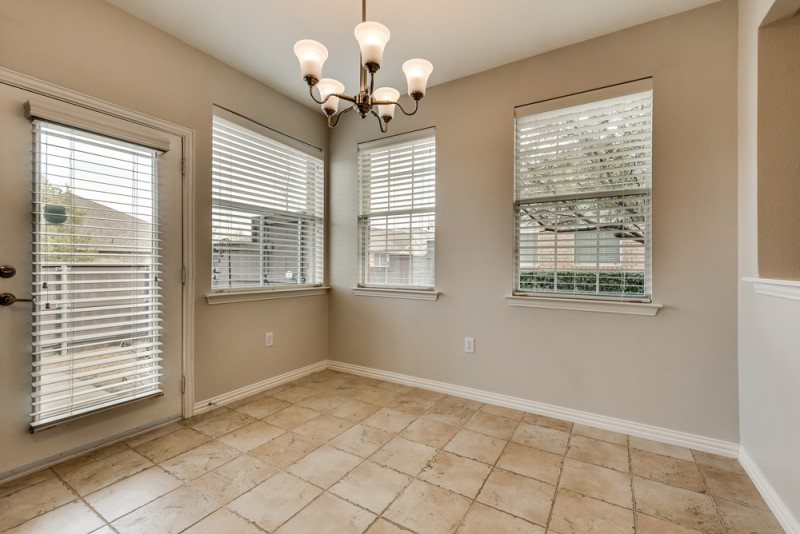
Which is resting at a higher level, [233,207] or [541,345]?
[233,207]

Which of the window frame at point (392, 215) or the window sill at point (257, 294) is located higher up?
the window frame at point (392, 215)

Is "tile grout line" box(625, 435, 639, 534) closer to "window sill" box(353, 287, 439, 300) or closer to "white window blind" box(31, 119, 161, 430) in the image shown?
"window sill" box(353, 287, 439, 300)

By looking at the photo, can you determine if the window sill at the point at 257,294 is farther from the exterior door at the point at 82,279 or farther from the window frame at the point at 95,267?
the window frame at the point at 95,267

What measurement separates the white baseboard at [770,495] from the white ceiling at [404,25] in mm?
2608

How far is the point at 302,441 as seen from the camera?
7.23ft

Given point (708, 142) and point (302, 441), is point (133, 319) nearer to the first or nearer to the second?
point (302, 441)

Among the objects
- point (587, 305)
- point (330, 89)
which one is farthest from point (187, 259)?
point (587, 305)

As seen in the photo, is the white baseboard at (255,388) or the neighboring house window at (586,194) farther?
the white baseboard at (255,388)

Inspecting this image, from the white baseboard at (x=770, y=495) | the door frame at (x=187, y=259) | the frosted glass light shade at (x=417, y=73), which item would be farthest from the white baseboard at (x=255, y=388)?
the white baseboard at (x=770, y=495)

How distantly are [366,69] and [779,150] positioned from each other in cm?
207

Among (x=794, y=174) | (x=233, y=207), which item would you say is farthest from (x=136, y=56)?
(x=794, y=174)

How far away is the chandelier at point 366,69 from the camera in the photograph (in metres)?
1.53

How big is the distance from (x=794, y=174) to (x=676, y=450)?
1629mm

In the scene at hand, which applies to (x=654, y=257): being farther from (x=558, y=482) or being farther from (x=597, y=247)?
(x=558, y=482)
